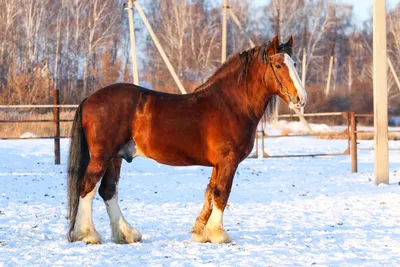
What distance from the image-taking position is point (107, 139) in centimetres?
571

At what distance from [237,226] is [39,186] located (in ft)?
16.2

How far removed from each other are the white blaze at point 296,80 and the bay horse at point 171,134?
10 mm

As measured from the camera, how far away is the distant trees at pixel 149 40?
38769mm

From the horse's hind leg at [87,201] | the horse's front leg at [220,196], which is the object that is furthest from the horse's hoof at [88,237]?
the horse's front leg at [220,196]

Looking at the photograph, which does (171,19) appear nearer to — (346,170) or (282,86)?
(346,170)

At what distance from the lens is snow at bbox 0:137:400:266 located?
513 cm

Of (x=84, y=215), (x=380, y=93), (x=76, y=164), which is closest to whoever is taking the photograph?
(x=84, y=215)

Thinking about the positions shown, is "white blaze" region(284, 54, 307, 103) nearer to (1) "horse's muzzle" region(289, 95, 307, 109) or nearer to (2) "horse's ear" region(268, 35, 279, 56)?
(1) "horse's muzzle" region(289, 95, 307, 109)

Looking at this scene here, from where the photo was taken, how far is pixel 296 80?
5.62 m

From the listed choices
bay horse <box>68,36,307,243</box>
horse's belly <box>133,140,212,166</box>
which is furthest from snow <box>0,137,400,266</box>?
horse's belly <box>133,140,212,166</box>

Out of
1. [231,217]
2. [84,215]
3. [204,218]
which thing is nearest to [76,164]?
[84,215]

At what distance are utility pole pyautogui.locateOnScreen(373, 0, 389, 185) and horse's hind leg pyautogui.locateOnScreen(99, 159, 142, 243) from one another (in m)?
6.59

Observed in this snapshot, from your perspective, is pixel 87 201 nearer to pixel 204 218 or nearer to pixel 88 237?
pixel 88 237

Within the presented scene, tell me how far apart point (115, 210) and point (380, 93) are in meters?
6.84
